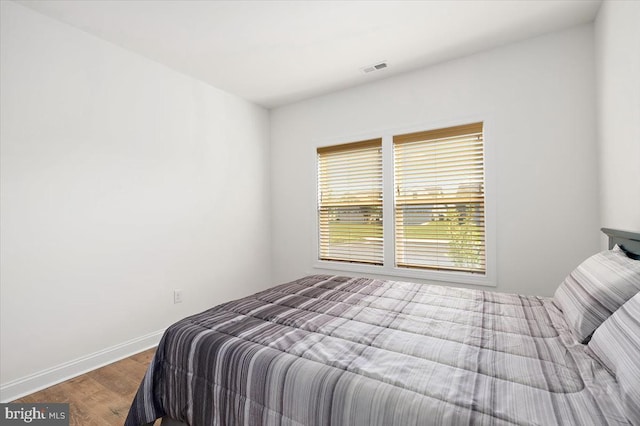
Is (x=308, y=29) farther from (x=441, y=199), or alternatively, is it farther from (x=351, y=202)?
(x=441, y=199)

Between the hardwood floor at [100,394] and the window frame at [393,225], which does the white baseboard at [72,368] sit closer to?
the hardwood floor at [100,394]

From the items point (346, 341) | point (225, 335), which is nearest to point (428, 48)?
point (346, 341)

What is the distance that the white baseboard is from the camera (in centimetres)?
204

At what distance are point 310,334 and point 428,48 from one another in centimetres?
267

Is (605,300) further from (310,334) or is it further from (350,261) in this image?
(350,261)

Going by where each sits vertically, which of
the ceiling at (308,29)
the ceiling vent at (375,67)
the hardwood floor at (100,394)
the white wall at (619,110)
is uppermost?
the ceiling at (308,29)

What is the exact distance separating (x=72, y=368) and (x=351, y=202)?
298 centimetres

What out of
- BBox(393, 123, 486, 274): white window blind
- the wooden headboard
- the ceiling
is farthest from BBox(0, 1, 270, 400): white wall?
the wooden headboard

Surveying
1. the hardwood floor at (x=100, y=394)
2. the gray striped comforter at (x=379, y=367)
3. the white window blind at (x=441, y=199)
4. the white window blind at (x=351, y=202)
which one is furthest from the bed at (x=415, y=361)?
the white window blind at (x=351, y=202)

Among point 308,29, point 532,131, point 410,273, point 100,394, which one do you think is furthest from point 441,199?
point 100,394

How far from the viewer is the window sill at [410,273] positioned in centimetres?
283

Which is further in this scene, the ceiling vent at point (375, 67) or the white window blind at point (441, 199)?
the ceiling vent at point (375, 67)

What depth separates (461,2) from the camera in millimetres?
2160

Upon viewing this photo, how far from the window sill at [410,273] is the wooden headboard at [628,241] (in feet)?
3.47
